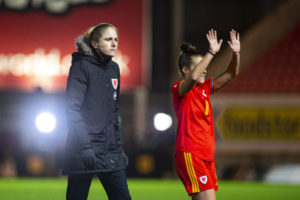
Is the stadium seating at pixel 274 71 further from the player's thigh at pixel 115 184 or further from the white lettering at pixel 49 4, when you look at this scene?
the player's thigh at pixel 115 184

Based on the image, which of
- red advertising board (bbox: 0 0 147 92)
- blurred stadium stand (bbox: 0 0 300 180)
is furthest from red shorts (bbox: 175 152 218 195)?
red advertising board (bbox: 0 0 147 92)

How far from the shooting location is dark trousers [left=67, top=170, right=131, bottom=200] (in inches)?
151

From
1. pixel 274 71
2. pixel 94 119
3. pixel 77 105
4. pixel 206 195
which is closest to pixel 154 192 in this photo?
pixel 206 195

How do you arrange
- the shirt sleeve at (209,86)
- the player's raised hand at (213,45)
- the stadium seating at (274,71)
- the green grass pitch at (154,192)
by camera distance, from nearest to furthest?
the player's raised hand at (213,45) → the shirt sleeve at (209,86) → the green grass pitch at (154,192) → the stadium seating at (274,71)

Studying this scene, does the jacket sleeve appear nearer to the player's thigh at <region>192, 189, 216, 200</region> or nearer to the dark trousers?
the dark trousers

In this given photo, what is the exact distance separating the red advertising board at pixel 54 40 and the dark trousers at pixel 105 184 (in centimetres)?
1326

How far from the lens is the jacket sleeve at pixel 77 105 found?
367 centimetres

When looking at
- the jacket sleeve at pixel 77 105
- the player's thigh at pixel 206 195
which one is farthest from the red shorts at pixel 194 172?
the jacket sleeve at pixel 77 105

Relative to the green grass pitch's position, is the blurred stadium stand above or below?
above

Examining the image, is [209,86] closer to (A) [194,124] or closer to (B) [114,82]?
(A) [194,124]

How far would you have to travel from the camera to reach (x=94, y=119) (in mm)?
3816

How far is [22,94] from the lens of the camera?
1107 inches

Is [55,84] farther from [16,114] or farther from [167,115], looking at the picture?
[16,114]

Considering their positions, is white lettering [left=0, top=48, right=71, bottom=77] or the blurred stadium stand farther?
white lettering [left=0, top=48, right=71, bottom=77]
